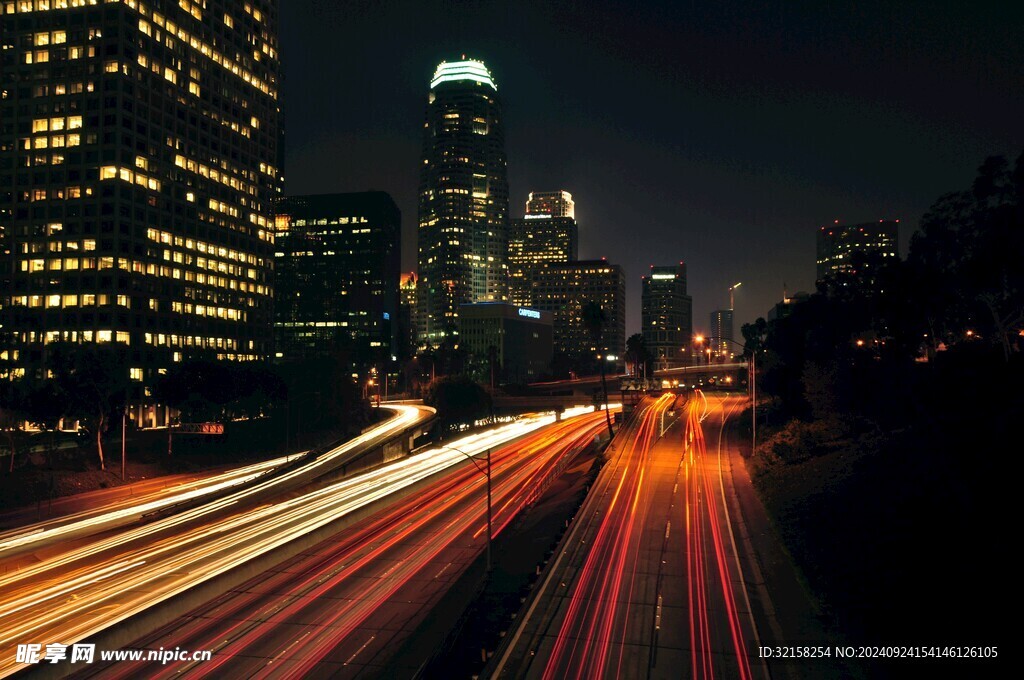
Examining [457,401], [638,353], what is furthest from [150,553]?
[638,353]

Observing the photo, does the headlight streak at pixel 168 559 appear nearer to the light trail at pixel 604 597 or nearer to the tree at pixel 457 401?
the light trail at pixel 604 597

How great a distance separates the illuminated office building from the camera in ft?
345

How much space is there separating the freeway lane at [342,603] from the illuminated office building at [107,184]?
8111 centimetres

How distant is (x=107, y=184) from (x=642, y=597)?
112 metres

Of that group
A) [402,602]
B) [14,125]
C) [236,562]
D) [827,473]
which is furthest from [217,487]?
[14,125]

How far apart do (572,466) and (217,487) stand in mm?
32999

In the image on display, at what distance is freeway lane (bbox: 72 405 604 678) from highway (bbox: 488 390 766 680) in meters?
5.26

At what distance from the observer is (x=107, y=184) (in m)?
107

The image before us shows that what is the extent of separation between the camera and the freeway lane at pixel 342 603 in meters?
23.5

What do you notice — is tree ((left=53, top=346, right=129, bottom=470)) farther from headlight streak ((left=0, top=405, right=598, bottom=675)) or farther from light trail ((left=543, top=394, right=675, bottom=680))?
light trail ((left=543, top=394, right=675, bottom=680))

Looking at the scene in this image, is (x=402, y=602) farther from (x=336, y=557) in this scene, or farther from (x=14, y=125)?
(x=14, y=125)

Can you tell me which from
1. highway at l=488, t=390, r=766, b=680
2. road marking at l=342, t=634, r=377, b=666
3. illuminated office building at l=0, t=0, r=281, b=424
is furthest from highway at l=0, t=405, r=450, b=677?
illuminated office building at l=0, t=0, r=281, b=424

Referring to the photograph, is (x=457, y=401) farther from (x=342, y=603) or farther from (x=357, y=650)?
(x=357, y=650)

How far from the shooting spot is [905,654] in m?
22.7
